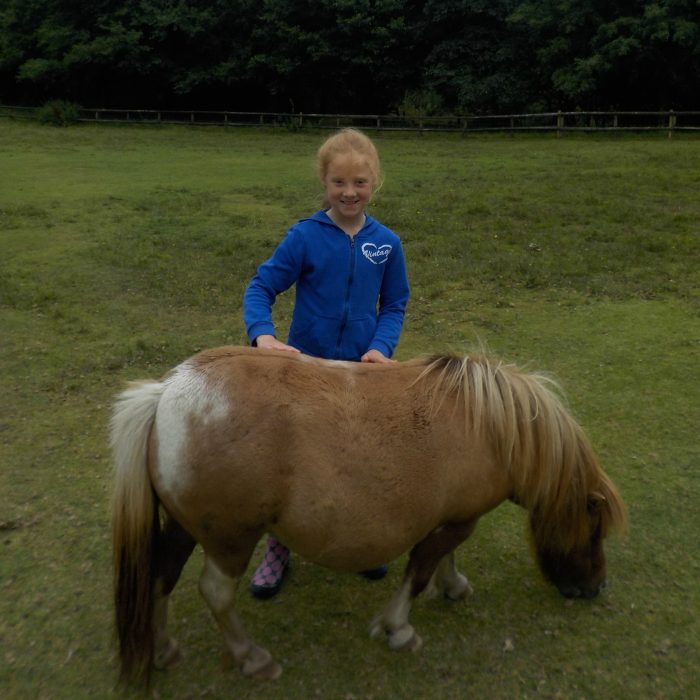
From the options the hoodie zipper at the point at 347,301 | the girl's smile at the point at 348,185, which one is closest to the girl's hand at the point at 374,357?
the hoodie zipper at the point at 347,301

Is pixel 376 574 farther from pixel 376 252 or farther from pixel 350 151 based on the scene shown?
pixel 350 151

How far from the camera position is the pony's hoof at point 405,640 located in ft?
8.48

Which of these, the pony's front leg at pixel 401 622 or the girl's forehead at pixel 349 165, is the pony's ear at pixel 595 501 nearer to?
the pony's front leg at pixel 401 622

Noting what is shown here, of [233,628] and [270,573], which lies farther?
[270,573]

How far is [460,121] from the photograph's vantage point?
2359cm

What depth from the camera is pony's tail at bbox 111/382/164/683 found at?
217cm

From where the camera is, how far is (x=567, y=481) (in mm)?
2488

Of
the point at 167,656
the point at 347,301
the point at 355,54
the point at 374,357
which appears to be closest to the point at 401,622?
the point at 167,656

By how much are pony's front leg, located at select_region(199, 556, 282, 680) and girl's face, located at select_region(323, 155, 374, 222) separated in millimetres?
1359

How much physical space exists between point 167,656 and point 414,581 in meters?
0.90

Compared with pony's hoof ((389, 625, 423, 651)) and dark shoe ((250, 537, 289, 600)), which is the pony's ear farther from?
dark shoe ((250, 537, 289, 600))

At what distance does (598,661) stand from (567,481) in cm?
65

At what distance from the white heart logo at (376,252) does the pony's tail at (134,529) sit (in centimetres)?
100

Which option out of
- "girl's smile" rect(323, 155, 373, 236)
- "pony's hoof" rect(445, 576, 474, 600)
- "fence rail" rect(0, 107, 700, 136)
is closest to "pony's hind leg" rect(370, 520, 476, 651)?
"pony's hoof" rect(445, 576, 474, 600)
